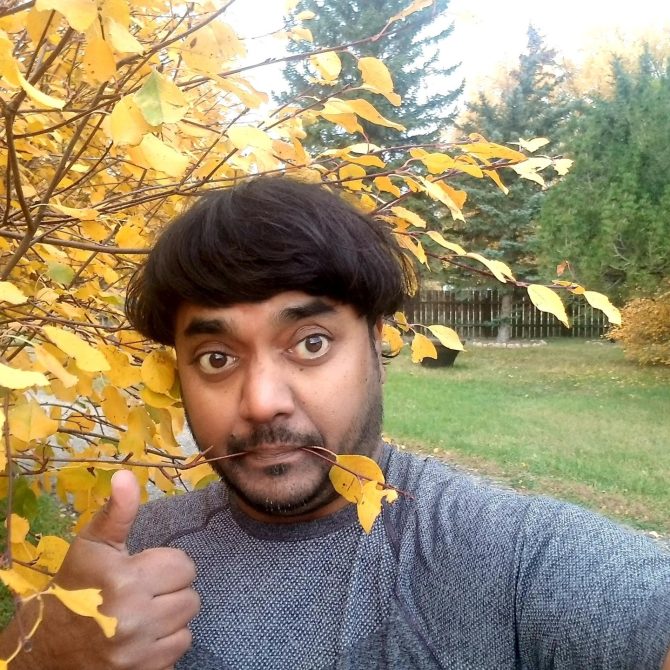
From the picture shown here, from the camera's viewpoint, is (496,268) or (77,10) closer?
(77,10)

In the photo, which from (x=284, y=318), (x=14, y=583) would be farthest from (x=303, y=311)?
(x=14, y=583)

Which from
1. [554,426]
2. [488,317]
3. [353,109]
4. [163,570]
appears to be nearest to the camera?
[163,570]

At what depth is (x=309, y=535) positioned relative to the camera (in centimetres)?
109

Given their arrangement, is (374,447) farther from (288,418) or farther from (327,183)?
(327,183)

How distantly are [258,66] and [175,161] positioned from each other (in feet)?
1.67

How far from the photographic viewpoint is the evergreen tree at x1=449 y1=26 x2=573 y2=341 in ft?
48.9

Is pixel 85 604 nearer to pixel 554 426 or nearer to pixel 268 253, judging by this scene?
pixel 268 253

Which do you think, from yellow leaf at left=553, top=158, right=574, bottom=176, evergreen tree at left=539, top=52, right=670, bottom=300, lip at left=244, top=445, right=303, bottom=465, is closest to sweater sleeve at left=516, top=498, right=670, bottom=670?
lip at left=244, top=445, right=303, bottom=465

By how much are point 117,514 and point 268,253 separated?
1.44 feet

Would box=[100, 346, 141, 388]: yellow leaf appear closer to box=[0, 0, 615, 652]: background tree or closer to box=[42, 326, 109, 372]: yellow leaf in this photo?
box=[0, 0, 615, 652]: background tree

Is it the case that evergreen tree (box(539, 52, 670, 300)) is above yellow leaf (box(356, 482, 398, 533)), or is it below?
above

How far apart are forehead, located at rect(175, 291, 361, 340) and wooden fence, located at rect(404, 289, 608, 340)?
619 inches

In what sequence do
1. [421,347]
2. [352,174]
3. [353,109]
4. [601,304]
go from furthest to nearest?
1. [421,347]
2. [352,174]
3. [353,109]
4. [601,304]

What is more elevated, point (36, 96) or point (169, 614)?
point (36, 96)
